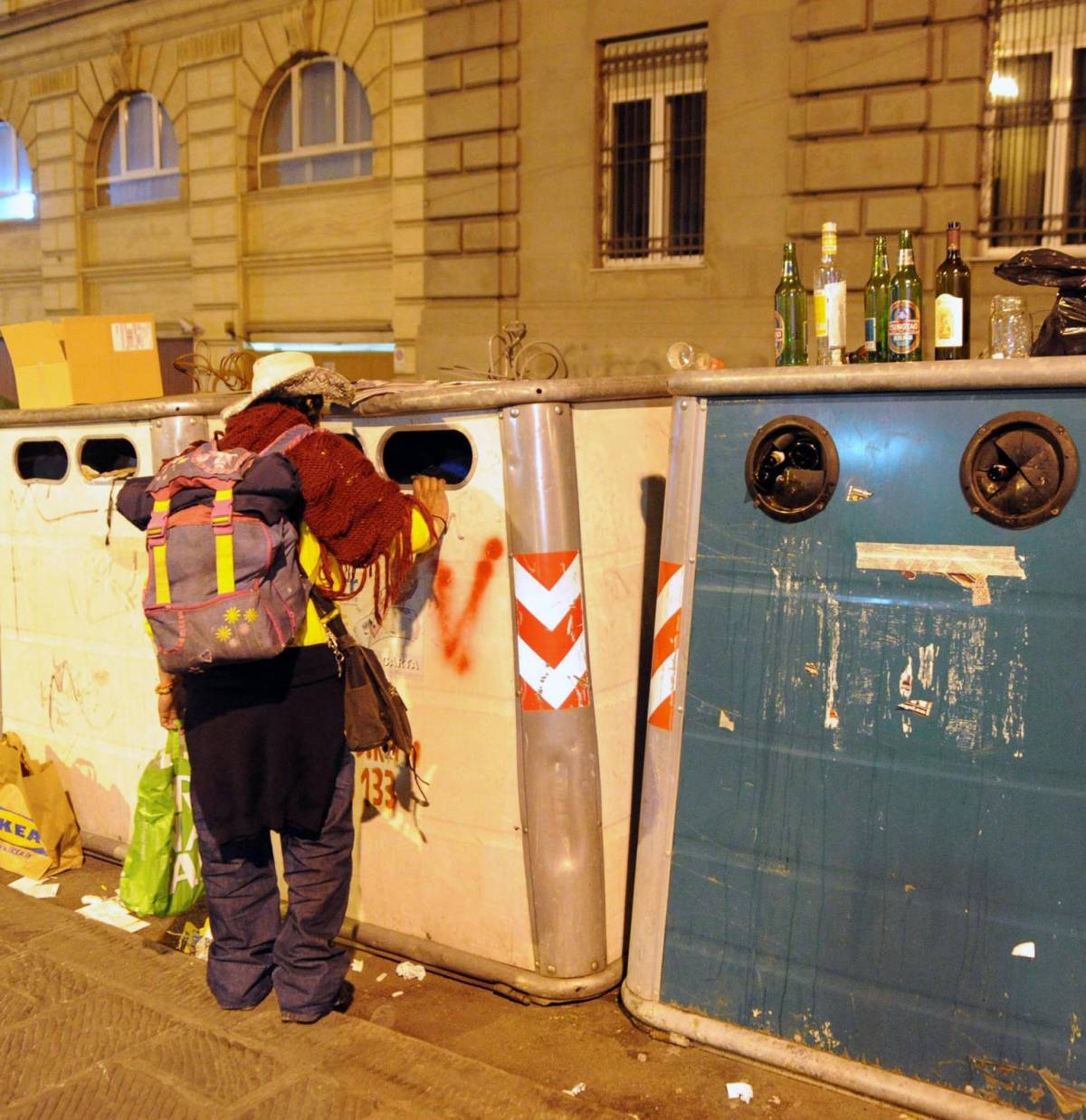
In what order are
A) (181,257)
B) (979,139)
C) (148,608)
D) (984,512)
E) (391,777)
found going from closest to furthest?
(984,512)
(148,608)
(391,777)
(979,139)
(181,257)

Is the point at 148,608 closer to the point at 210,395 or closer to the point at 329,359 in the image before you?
the point at 210,395

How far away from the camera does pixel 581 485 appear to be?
357cm

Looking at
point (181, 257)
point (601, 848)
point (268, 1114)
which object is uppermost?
point (181, 257)

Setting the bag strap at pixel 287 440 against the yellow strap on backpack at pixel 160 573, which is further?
the bag strap at pixel 287 440

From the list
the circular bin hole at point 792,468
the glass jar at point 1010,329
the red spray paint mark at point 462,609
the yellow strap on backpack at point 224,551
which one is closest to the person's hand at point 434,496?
the red spray paint mark at point 462,609

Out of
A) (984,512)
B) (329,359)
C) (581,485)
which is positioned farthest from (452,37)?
(984,512)

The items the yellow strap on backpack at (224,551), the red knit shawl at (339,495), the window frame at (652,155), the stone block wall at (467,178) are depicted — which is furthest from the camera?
the stone block wall at (467,178)

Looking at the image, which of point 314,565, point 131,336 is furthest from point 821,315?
point 131,336

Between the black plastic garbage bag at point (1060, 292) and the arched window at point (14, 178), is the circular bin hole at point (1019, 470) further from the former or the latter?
the arched window at point (14, 178)

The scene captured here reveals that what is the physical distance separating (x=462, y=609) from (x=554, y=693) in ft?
1.24

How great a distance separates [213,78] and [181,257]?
218 centimetres

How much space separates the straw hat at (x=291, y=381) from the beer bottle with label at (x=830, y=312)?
1343mm

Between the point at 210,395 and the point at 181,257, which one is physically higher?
the point at 181,257

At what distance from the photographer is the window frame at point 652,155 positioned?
11.7 metres
